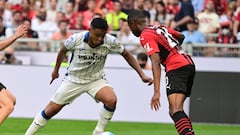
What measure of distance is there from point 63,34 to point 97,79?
24.1 ft

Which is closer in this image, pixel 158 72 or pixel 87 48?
pixel 158 72

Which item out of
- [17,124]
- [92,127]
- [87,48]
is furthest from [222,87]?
[87,48]

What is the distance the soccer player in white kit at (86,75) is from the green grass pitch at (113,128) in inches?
68.1

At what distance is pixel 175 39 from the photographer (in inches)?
447

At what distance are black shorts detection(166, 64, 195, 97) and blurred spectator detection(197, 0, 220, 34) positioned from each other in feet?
33.0

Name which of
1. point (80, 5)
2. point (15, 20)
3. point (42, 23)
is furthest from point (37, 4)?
point (15, 20)

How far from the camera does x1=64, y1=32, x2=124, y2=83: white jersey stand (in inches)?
490

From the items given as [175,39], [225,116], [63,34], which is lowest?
[225,116]

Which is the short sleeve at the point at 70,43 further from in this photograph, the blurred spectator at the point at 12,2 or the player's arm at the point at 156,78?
the blurred spectator at the point at 12,2

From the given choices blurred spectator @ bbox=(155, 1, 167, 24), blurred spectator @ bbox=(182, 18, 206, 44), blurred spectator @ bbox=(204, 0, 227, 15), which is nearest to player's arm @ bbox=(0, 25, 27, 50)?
blurred spectator @ bbox=(182, 18, 206, 44)

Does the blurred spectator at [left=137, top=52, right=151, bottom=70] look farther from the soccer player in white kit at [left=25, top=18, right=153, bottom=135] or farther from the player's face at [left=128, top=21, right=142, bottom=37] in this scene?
the player's face at [left=128, top=21, right=142, bottom=37]

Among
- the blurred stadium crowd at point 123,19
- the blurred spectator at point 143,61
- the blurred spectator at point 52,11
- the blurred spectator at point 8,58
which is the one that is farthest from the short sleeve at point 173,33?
the blurred spectator at point 52,11

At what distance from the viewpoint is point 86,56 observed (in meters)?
12.5

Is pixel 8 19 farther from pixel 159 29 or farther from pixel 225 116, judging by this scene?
pixel 159 29
